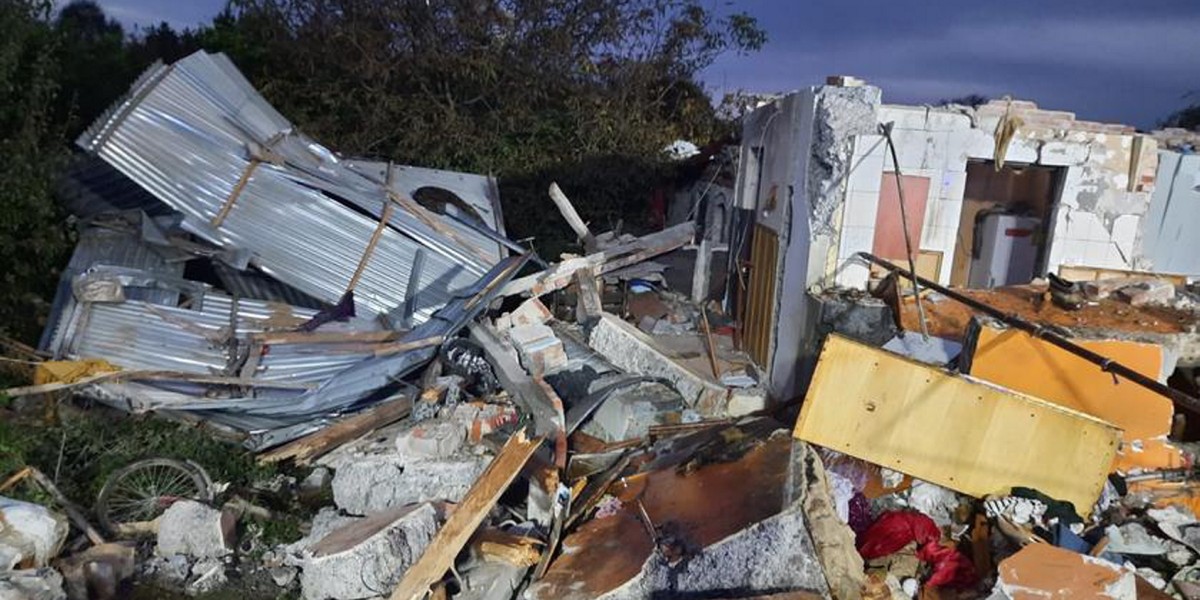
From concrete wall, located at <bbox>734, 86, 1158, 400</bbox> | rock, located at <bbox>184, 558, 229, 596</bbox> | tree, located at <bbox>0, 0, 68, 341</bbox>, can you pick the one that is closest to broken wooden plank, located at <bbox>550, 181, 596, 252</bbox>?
concrete wall, located at <bbox>734, 86, 1158, 400</bbox>

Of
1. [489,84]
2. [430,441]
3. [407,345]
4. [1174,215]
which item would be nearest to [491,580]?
[430,441]

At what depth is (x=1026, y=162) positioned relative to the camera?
734cm

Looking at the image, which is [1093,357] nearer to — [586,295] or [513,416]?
[513,416]

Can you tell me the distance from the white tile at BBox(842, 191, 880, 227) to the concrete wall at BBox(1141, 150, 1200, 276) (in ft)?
8.87

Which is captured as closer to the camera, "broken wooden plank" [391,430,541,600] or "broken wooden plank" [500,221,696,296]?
"broken wooden plank" [391,430,541,600]

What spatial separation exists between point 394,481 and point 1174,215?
7720 millimetres

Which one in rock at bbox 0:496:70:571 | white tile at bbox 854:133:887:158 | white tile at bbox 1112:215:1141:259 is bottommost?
rock at bbox 0:496:70:571

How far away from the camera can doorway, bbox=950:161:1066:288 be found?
26.3 ft

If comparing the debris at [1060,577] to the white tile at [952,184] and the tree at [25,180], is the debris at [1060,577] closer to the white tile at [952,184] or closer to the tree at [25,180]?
the white tile at [952,184]

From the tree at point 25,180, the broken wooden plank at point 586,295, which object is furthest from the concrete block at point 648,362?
the tree at point 25,180

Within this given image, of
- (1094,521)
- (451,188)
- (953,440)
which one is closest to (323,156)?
(451,188)

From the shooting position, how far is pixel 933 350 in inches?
251

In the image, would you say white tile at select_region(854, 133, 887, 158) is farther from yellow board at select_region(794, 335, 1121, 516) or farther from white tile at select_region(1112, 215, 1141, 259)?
yellow board at select_region(794, 335, 1121, 516)

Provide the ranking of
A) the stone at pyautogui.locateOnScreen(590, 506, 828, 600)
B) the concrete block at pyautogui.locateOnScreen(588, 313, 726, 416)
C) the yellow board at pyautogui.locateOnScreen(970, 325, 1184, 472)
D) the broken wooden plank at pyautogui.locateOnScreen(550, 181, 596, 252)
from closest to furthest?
the stone at pyautogui.locateOnScreen(590, 506, 828, 600)
the yellow board at pyautogui.locateOnScreen(970, 325, 1184, 472)
the concrete block at pyautogui.locateOnScreen(588, 313, 726, 416)
the broken wooden plank at pyautogui.locateOnScreen(550, 181, 596, 252)
